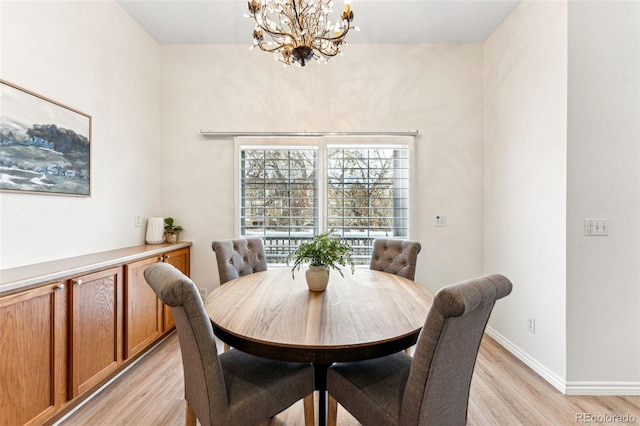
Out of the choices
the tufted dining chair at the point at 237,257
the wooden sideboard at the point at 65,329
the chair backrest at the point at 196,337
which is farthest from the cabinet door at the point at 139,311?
the chair backrest at the point at 196,337

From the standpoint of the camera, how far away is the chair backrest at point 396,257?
7.23ft

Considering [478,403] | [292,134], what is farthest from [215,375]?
[292,134]

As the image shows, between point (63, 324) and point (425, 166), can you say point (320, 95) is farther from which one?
point (63, 324)

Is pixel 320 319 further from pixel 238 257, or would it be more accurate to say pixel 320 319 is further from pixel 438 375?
pixel 238 257

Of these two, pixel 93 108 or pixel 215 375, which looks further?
pixel 93 108

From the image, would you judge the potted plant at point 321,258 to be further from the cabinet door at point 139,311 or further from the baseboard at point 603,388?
the baseboard at point 603,388

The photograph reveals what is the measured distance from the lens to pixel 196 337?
1.06 meters

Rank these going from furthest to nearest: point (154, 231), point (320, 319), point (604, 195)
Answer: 1. point (154, 231)
2. point (604, 195)
3. point (320, 319)

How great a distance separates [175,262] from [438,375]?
2.58m

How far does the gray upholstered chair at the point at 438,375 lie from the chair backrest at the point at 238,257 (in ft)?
4.02

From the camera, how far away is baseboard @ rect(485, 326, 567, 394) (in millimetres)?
2021

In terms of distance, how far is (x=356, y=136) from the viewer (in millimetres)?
3045

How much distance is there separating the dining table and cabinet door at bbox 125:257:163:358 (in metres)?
0.93
